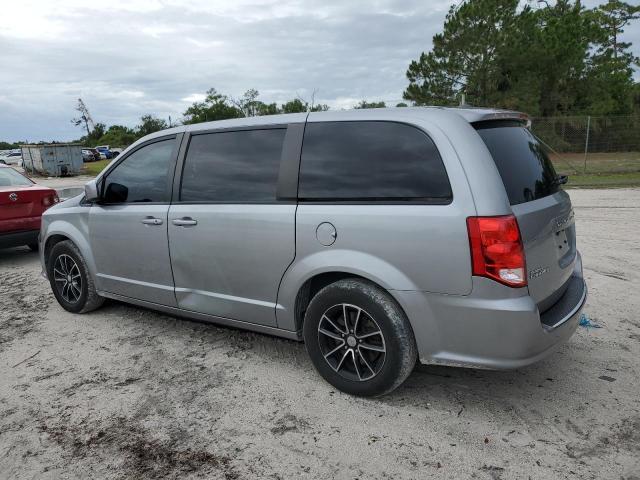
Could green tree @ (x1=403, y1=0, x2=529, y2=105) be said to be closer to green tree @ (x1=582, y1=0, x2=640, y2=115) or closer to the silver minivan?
green tree @ (x1=582, y1=0, x2=640, y2=115)

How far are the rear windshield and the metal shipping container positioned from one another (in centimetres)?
2871

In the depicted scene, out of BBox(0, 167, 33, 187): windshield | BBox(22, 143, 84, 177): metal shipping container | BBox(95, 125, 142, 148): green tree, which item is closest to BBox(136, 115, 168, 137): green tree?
BBox(95, 125, 142, 148): green tree

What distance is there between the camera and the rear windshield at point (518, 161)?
116 inches

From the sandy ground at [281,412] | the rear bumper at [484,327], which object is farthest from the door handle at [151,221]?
the rear bumper at [484,327]

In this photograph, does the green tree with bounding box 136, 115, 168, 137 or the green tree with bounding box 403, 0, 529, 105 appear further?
the green tree with bounding box 136, 115, 168, 137

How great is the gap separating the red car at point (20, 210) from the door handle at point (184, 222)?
4579 millimetres

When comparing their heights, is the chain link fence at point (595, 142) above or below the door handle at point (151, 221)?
below

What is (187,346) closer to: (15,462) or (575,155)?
(15,462)

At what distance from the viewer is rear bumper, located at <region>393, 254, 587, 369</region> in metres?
2.73

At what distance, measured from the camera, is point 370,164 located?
314 centimetres

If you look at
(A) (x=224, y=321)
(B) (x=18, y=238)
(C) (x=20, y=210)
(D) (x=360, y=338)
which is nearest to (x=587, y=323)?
(D) (x=360, y=338)

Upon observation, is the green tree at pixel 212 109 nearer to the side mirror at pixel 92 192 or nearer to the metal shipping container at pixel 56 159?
the metal shipping container at pixel 56 159

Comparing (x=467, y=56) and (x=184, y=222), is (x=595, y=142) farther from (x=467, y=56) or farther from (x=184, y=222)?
(x=184, y=222)

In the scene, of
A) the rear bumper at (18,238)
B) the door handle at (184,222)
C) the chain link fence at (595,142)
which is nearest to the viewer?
the door handle at (184,222)
